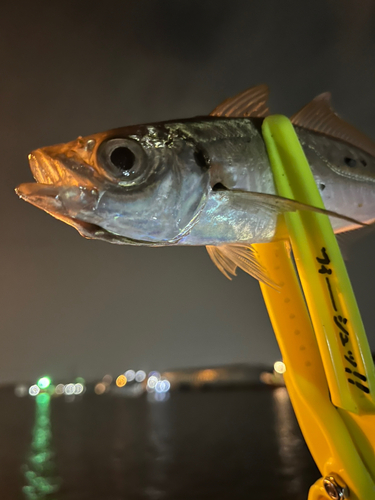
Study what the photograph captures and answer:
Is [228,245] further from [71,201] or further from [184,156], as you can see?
[71,201]

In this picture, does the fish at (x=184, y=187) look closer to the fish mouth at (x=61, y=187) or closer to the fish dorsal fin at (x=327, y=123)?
the fish mouth at (x=61, y=187)

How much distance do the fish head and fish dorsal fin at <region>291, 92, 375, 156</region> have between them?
3.17 feet

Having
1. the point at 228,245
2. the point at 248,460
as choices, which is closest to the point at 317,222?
the point at 228,245

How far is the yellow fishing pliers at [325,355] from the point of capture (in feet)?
5.05

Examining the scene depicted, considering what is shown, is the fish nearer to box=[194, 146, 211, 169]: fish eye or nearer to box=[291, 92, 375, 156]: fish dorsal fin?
box=[194, 146, 211, 169]: fish eye

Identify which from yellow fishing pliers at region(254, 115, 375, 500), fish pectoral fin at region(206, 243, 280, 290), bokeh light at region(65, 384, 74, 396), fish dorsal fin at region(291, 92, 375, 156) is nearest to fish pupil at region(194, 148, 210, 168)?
yellow fishing pliers at region(254, 115, 375, 500)

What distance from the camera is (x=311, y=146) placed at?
2.09 meters

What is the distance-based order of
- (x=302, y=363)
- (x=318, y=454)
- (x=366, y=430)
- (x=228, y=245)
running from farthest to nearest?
1. (x=228, y=245)
2. (x=302, y=363)
3. (x=318, y=454)
4. (x=366, y=430)

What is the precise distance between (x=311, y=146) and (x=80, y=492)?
11958 millimetres

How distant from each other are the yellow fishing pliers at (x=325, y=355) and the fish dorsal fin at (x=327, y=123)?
2.12 ft

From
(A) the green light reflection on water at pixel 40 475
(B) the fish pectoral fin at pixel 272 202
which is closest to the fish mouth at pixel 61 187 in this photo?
(B) the fish pectoral fin at pixel 272 202

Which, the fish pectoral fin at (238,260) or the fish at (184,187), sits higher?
the fish at (184,187)

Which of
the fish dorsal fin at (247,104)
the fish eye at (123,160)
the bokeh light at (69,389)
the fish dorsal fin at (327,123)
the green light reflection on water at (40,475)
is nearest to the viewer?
the fish eye at (123,160)

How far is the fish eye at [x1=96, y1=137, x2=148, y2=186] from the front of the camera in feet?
5.45
